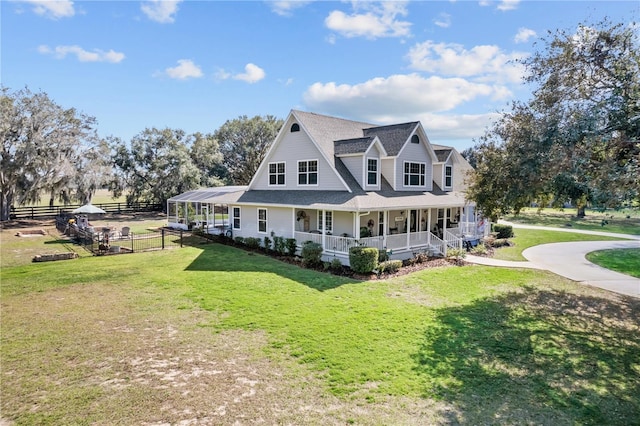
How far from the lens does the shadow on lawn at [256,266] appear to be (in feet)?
43.6

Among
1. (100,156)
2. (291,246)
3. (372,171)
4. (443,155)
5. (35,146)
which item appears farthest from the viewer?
(100,156)

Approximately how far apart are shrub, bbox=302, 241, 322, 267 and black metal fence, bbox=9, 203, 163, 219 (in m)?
33.1

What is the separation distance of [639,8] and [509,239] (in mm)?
18613

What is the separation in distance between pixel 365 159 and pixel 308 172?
11.6ft

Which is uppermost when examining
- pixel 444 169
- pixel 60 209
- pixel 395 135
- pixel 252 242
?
pixel 395 135

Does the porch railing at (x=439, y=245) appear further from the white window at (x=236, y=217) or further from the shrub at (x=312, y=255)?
the white window at (x=236, y=217)

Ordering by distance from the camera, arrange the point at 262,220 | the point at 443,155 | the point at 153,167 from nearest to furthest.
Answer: the point at 262,220, the point at 443,155, the point at 153,167

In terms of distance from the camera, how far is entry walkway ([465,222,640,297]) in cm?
1380

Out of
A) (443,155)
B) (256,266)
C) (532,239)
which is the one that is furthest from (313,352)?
(532,239)

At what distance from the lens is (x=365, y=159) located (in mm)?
17578

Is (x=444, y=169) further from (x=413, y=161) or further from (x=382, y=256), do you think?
(x=382, y=256)

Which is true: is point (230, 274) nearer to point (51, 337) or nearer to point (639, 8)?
point (51, 337)

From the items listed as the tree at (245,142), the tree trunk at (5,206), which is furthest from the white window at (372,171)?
the tree trunk at (5,206)

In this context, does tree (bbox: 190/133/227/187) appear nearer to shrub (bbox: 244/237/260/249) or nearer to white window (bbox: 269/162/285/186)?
white window (bbox: 269/162/285/186)
